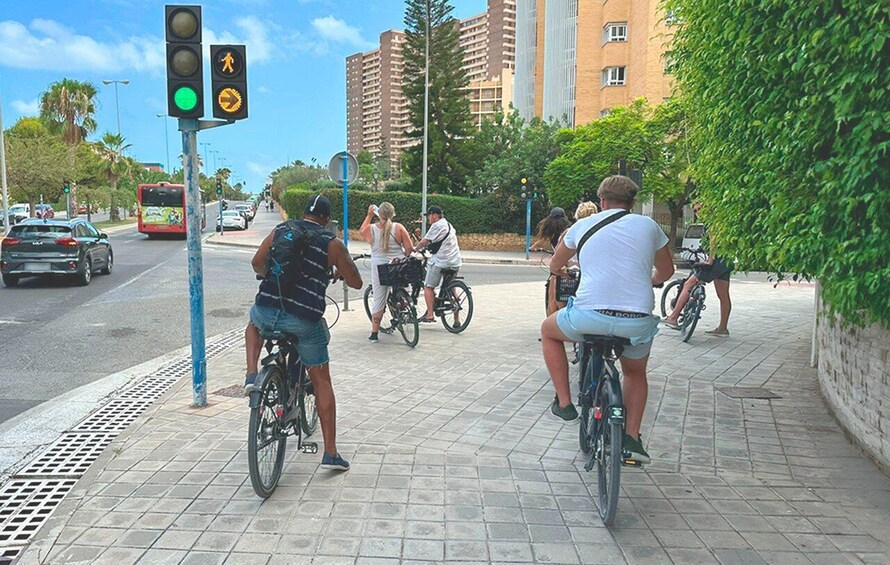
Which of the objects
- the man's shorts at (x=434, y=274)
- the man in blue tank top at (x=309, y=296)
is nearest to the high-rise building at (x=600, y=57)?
the man's shorts at (x=434, y=274)

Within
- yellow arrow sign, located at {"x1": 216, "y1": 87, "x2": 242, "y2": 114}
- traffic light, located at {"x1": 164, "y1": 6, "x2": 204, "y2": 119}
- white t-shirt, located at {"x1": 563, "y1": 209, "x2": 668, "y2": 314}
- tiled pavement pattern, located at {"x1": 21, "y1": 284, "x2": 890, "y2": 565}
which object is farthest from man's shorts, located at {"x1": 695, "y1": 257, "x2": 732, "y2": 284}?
traffic light, located at {"x1": 164, "y1": 6, "x2": 204, "y2": 119}

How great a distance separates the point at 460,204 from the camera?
113 ft

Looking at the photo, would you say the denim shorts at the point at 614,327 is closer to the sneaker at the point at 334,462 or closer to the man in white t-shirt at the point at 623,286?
the man in white t-shirt at the point at 623,286

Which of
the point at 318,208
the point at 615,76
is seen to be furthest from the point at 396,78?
the point at 318,208

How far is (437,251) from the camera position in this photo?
970 centimetres

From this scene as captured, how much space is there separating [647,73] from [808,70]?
32.7 m

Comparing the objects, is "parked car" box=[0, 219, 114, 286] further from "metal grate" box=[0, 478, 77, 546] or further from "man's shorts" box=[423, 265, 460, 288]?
"metal grate" box=[0, 478, 77, 546]

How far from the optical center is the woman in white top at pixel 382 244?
9055mm

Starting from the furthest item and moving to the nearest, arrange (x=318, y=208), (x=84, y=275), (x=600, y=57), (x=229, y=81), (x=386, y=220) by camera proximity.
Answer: (x=600, y=57)
(x=84, y=275)
(x=386, y=220)
(x=229, y=81)
(x=318, y=208)

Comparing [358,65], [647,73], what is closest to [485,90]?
[358,65]

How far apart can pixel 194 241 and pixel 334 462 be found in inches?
99.2

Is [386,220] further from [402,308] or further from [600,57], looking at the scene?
[600,57]

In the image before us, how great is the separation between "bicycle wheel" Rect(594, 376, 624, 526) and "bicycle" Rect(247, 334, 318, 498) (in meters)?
1.90

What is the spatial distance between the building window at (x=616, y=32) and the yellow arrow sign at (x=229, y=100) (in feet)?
121
